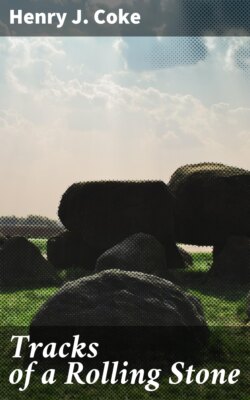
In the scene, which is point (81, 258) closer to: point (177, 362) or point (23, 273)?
point (23, 273)

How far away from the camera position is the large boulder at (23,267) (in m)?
18.1

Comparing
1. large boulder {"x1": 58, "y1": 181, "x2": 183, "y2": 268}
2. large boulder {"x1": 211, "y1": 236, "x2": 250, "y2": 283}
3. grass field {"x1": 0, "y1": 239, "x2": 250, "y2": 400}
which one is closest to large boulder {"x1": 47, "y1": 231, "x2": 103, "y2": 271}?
large boulder {"x1": 58, "y1": 181, "x2": 183, "y2": 268}

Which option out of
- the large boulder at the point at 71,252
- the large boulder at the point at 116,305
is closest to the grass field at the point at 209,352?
the large boulder at the point at 116,305

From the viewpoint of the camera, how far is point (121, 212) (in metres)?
20.7

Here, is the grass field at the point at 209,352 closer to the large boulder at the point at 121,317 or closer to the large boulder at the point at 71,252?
the large boulder at the point at 121,317

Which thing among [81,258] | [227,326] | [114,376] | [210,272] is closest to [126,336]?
[114,376]

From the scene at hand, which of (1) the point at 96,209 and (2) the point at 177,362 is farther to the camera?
(1) the point at 96,209

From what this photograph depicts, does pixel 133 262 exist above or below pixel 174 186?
below

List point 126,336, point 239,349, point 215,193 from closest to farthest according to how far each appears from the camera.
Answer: point 126,336
point 239,349
point 215,193

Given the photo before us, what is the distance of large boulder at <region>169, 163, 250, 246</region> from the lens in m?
21.5

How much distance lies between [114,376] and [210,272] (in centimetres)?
1203

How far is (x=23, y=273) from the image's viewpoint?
60.2 ft

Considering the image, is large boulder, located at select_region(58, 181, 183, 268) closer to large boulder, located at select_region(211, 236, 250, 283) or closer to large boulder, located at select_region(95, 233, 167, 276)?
large boulder, located at select_region(95, 233, 167, 276)

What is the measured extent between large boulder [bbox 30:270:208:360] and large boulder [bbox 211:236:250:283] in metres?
10.0
